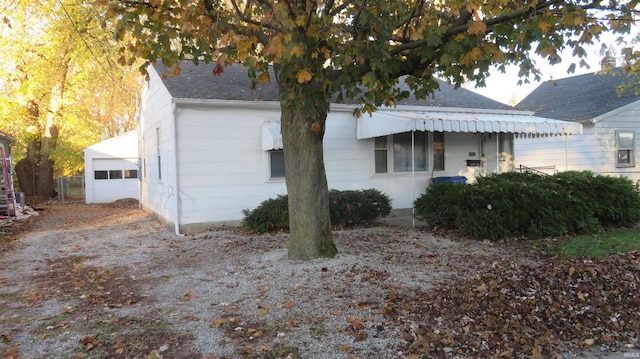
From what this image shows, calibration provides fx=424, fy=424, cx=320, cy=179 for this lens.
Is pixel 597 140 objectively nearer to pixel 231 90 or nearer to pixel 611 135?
pixel 611 135

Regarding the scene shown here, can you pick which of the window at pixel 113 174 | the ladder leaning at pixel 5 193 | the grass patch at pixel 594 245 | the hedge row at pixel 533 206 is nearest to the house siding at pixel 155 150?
the ladder leaning at pixel 5 193

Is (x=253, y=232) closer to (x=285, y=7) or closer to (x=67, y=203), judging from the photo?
(x=285, y=7)

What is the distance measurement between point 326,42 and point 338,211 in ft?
16.5

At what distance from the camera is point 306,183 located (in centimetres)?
610

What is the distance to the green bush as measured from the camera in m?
9.33

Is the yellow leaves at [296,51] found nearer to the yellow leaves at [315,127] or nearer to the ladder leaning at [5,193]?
the yellow leaves at [315,127]

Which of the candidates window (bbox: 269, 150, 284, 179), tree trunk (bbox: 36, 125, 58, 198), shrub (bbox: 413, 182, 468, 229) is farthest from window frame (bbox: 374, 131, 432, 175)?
tree trunk (bbox: 36, 125, 58, 198)

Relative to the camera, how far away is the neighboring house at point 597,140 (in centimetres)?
1523

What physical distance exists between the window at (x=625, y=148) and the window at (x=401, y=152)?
860cm

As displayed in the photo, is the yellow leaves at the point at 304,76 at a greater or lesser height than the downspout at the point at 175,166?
greater

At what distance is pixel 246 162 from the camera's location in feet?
34.0

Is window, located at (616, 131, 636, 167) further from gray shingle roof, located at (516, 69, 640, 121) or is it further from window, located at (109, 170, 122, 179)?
window, located at (109, 170, 122, 179)

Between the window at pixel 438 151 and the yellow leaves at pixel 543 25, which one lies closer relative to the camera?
the yellow leaves at pixel 543 25

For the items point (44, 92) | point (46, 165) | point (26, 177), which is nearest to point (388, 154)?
point (44, 92)
